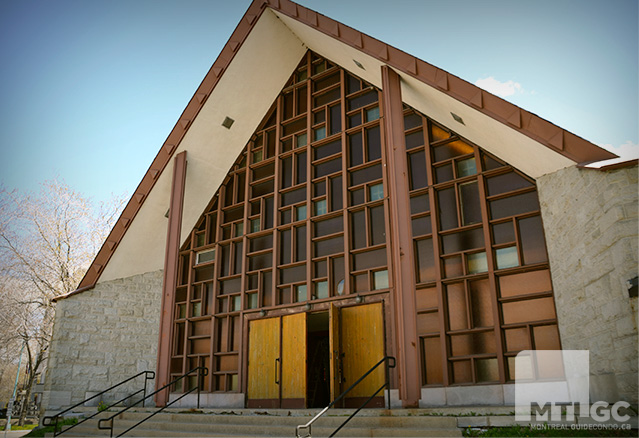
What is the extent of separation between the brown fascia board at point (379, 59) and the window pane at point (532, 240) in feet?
5.34

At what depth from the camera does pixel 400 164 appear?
8.62m

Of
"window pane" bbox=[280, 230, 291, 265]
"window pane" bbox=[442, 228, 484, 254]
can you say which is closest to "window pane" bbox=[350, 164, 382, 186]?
"window pane" bbox=[280, 230, 291, 265]

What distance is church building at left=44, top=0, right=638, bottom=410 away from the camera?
24.0ft

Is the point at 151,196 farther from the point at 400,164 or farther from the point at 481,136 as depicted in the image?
the point at 481,136

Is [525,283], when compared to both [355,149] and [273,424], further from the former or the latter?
[355,149]

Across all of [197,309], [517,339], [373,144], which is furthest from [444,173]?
[197,309]

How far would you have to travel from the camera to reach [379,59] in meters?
9.45

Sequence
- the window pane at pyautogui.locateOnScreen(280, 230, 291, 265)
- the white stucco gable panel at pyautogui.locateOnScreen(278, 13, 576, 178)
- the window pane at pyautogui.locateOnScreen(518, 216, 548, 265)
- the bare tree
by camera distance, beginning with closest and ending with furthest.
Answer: the white stucco gable panel at pyautogui.locateOnScreen(278, 13, 576, 178), the window pane at pyautogui.locateOnScreen(518, 216, 548, 265), the window pane at pyautogui.locateOnScreen(280, 230, 291, 265), the bare tree

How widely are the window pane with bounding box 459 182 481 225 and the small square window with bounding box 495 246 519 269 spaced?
69 cm

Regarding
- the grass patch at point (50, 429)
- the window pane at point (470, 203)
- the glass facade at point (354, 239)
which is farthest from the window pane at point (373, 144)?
the grass patch at point (50, 429)

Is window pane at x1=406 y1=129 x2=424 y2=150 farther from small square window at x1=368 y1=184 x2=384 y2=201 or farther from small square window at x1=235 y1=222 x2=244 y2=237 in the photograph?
small square window at x1=235 y1=222 x2=244 y2=237

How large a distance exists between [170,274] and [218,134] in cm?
356

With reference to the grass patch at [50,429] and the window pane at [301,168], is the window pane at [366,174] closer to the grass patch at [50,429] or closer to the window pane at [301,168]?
the window pane at [301,168]

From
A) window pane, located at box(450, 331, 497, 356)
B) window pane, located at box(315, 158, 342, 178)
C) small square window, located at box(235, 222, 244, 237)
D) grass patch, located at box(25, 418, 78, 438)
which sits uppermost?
window pane, located at box(315, 158, 342, 178)
